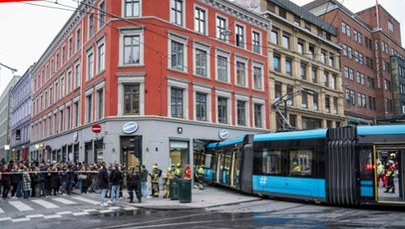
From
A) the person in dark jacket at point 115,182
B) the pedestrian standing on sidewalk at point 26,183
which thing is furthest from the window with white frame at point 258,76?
the pedestrian standing on sidewalk at point 26,183

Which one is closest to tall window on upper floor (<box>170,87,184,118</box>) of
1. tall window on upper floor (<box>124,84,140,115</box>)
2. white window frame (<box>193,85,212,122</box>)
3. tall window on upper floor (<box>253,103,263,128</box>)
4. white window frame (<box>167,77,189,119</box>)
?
white window frame (<box>167,77,189,119</box>)

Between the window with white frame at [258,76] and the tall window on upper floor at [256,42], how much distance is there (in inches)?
54.2

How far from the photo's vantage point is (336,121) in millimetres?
47031

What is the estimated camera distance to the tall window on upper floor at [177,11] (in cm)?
2873

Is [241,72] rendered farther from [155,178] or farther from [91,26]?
[155,178]

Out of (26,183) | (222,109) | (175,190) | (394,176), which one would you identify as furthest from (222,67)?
(394,176)

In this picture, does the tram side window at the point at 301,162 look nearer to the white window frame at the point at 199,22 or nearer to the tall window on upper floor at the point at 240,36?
the white window frame at the point at 199,22

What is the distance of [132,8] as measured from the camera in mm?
27562

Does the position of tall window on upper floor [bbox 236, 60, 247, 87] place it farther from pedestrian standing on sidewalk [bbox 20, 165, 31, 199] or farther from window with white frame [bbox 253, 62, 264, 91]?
pedestrian standing on sidewalk [bbox 20, 165, 31, 199]

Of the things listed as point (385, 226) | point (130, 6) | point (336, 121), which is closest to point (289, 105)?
point (336, 121)

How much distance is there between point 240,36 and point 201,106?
810 cm

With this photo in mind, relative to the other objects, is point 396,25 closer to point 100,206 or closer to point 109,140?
point 109,140

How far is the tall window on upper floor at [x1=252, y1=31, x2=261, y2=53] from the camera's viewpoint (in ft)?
117

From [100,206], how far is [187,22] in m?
16.9
